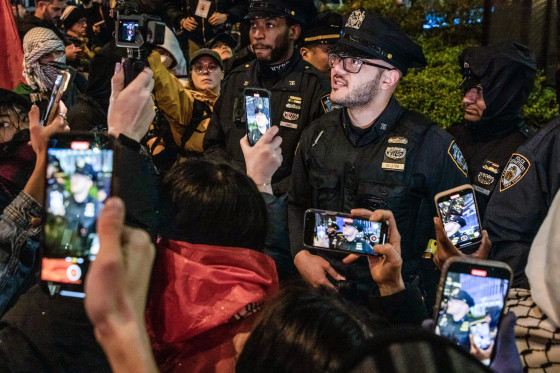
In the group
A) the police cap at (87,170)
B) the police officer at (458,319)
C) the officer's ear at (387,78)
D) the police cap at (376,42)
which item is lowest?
the police officer at (458,319)

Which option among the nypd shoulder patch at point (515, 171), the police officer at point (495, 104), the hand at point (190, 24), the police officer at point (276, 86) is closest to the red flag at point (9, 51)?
the police officer at point (276, 86)

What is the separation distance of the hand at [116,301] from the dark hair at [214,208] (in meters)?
0.71

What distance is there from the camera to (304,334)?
1386 mm

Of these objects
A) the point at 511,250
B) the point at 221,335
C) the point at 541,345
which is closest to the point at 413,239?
the point at 511,250

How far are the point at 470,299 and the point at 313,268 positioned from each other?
1.34m

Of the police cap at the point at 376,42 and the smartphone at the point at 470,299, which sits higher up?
the police cap at the point at 376,42

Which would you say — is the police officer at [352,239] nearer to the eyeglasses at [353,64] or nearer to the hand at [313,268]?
the hand at [313,268]

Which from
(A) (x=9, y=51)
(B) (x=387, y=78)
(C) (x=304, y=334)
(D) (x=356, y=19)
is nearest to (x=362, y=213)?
(B) (x=387, y=78)

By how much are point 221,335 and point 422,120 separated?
6.68 feet

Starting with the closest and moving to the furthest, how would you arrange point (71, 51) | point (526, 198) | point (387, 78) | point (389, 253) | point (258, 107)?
1. point (389, 253)
2. point (526, 198)
3. point (387, 78)
4. point (258, 107)
5. point (71, 51)

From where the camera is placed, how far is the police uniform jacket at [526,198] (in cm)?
307

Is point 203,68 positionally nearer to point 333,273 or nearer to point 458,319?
point 333,273

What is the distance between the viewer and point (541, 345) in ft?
6.70

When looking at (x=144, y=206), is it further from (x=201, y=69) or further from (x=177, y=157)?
(x=201, y=69)
